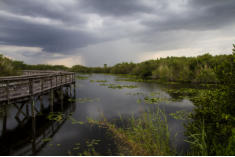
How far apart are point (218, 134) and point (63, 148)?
7413mm

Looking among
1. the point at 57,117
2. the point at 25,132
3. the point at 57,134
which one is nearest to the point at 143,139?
the point at 57,134

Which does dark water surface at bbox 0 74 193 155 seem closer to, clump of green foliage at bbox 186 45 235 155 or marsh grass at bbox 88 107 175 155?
marsh grass at bbox 88 107 175 155

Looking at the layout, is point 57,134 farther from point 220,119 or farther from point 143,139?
point 220,119

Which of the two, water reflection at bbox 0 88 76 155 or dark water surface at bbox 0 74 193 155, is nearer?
dark water surface at bbox 0 74 193 155

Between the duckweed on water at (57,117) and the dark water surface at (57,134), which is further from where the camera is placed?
the duckweed on water at (57,117)

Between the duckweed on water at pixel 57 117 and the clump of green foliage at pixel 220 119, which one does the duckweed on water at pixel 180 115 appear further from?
the duckweed on water at pixel 57 117

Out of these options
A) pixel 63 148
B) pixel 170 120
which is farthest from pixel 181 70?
pixel 63 148

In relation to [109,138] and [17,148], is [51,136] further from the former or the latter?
[109,138]

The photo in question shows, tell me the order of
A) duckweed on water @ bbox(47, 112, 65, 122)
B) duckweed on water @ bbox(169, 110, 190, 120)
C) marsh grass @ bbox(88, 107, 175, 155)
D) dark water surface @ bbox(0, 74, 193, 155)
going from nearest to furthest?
marsh grass @ bbox(88, 107, 175, 155) < dark water surface @ bbox(0, 74, 193, 155) < duckweed on water @ bbox(169, 110, 190, 120) < duckweed on water @ bbox(47, 112, 65, 122)

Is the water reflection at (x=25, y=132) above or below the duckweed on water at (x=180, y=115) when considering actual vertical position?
below

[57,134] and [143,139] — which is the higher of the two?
[143,139]

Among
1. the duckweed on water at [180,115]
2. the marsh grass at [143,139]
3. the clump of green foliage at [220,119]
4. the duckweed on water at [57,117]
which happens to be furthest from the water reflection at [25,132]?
the duckweed on water at [180,115]

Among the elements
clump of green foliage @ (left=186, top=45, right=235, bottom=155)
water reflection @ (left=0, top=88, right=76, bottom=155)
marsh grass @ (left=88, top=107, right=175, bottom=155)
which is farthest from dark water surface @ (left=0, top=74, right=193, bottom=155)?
clump of green foliage @ (left=186, top=45, right=235, bottom=155)

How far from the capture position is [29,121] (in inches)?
457
